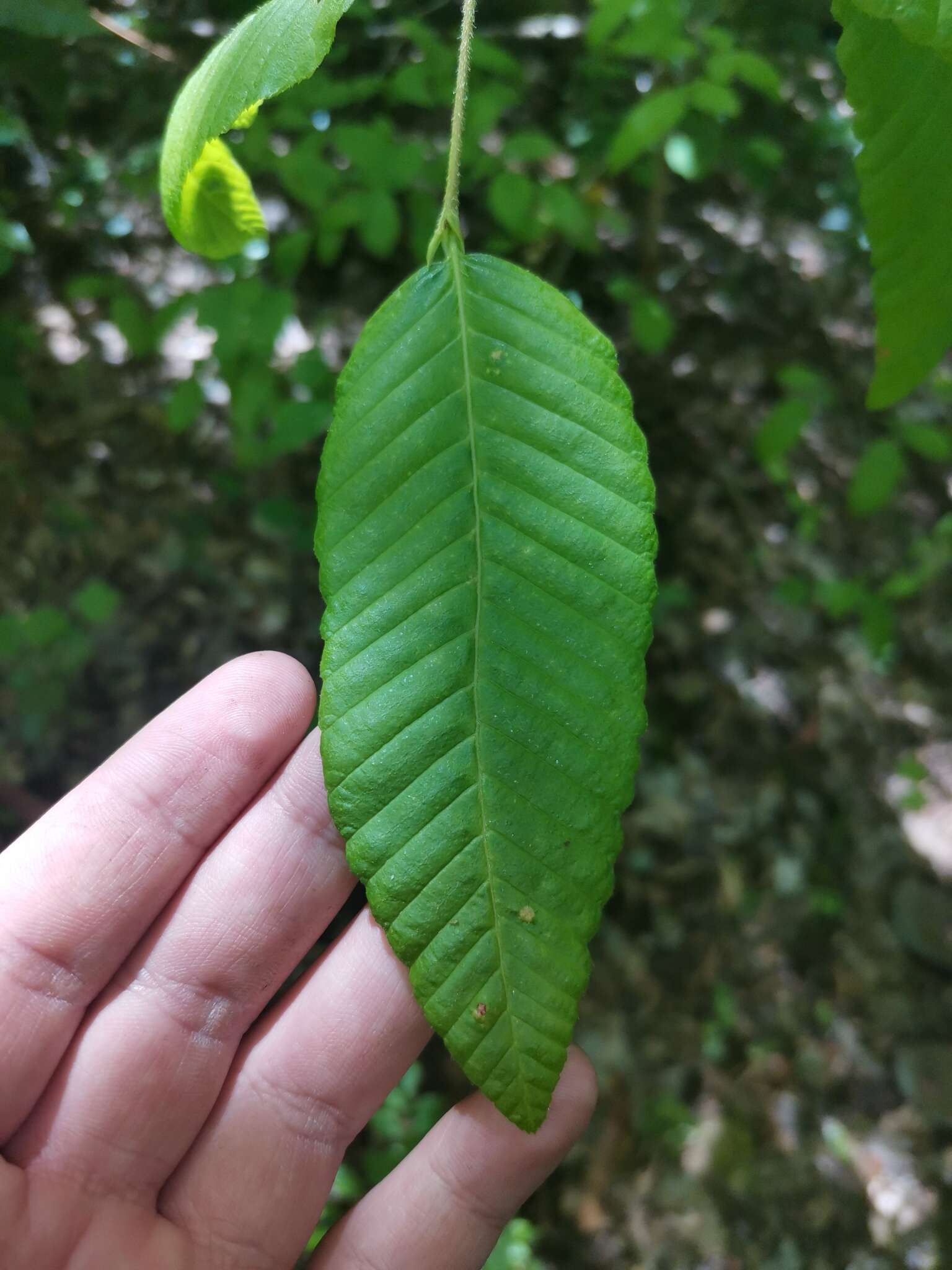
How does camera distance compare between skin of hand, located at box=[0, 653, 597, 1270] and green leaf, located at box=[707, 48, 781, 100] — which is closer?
skin of hand, located at box=[0, 653, 597, 1270]

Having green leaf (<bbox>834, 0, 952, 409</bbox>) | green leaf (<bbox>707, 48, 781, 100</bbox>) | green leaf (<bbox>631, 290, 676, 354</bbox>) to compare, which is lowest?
green leaf (<bbox>631, 290, 676, 354</bbox>)

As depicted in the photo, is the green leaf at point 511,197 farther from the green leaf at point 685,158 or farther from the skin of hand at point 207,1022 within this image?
the skin of hand at point 207,1022

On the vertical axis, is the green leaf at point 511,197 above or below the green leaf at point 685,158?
below

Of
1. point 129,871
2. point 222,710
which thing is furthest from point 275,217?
point 129,871

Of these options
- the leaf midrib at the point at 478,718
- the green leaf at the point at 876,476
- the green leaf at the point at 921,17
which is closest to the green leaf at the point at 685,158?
the green leaf at the point at 876,476

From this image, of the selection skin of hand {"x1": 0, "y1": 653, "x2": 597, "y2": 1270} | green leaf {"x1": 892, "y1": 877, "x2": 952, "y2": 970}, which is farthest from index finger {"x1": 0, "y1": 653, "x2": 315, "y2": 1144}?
green leaf {"x1": 892, "y1": 877, "x2": 952, "y2": 970}

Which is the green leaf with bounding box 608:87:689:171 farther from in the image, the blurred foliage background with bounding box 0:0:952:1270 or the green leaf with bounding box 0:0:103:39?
the green leaf with bounding box 0:0:103:39
